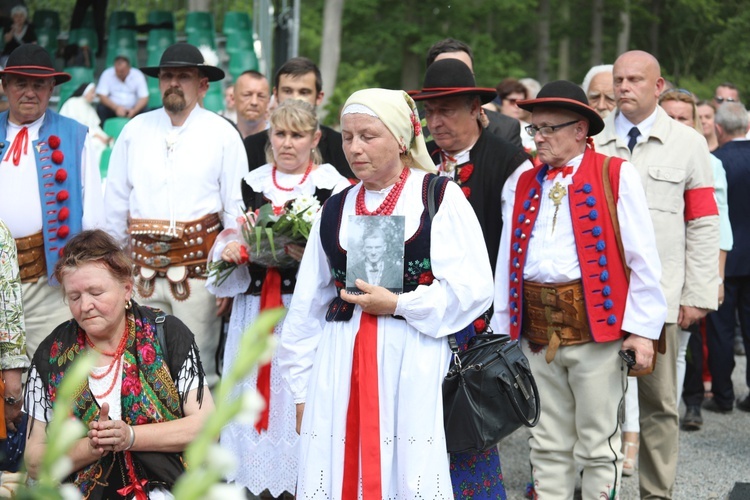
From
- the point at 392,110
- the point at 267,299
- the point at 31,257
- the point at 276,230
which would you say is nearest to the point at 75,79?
the point at 31,257

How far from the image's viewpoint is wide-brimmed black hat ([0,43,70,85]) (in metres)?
5.41

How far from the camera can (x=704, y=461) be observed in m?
6.60

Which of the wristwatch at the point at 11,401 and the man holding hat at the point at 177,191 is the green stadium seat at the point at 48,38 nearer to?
the man holding hat at the point at 177,191

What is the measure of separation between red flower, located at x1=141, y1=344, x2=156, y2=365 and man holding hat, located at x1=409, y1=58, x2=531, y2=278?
1923 mm

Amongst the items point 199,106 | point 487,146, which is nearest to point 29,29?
point 199,106

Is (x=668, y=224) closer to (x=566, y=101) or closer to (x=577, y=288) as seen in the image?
(x=577, y=288)

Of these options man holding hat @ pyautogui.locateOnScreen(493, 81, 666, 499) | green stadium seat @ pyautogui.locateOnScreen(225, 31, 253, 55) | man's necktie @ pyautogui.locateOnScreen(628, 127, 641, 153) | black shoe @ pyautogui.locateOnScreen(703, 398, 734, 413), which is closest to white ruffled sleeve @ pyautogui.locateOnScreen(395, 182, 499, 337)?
man holding hat @ pyautogui.locateOnScreen(493, 81, 666, 499)

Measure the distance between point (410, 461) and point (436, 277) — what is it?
64cm

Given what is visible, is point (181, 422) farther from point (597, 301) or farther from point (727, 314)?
point (727, 314)

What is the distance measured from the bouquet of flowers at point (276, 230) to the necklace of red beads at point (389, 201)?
3.88ft

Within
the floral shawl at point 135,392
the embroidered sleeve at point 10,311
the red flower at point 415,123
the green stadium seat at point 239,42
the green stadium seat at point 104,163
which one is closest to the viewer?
the floral shawl at point 135,392

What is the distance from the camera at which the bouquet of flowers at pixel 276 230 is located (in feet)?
16.2

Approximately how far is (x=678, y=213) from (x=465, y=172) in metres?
1.18

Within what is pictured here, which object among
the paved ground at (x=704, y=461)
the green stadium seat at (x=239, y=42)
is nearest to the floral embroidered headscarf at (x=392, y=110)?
the paved ground at (x=704, y=461)
